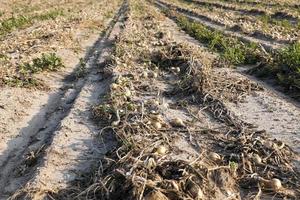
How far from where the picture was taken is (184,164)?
4312 mm

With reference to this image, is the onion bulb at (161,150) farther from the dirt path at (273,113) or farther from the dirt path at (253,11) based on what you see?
the dirt path at (253,11)

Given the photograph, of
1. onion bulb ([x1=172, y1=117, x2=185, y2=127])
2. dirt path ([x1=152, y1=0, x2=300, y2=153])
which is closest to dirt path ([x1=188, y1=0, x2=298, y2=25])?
dirt path ([x1=152, y1=0, x2=300, y2=153])

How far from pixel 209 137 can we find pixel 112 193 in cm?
176

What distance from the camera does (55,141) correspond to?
17.9 ft

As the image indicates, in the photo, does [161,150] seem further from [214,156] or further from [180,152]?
[214,156]

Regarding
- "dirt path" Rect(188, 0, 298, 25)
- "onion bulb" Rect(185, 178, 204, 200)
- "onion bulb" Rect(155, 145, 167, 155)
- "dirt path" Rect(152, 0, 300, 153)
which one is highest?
"onion bulb" Rect(185, 178, 204, 200)

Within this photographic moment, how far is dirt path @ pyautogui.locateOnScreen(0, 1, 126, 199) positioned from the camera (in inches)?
190

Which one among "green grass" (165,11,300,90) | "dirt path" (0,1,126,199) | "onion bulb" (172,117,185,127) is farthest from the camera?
"green grass" (165,11,300,90)

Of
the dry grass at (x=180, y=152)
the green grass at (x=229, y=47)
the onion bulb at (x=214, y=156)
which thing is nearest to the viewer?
the dry grass at (x=180, y=152)

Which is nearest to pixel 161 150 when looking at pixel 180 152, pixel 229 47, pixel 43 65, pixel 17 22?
pixel 180 152

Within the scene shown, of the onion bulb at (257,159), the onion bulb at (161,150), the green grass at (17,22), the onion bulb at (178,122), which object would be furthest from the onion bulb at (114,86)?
the green grass at (17,22)

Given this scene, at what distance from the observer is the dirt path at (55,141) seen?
482cm

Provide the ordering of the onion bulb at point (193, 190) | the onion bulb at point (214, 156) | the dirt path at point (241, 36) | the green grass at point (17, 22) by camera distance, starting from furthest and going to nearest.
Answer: the green grass at point (17, 22), the dirt path at point (241, 36), the onion bulb at point (214, 156), the onion bulb at point (193, 190)

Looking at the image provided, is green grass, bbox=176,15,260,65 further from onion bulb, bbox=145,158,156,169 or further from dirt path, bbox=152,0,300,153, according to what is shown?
onion bulb, bbox=145,158,156,169
